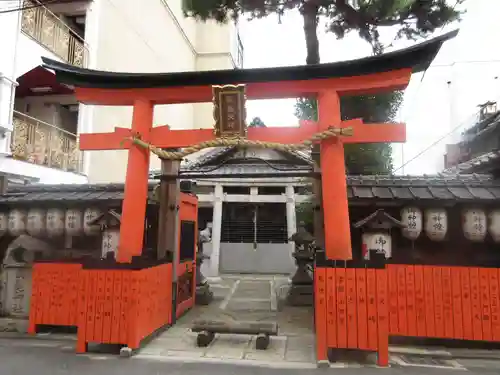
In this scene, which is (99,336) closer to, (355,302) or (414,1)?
(355,302)

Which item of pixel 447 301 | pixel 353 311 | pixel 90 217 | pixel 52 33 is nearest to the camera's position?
pixel 353 311

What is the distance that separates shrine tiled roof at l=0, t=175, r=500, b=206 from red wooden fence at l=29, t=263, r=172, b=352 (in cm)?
203

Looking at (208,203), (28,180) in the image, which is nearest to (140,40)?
(208,203)

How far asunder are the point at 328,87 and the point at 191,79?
2460mm

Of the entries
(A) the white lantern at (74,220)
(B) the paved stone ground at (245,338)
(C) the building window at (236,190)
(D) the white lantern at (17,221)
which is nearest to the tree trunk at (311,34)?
(B) the paved stone ground at (245,338)

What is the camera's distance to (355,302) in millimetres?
5551

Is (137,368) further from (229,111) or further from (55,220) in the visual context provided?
(55,220)

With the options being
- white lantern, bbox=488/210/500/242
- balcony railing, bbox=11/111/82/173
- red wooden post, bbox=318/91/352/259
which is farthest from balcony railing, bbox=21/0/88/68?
white lantern, bbox=488/210/500/242

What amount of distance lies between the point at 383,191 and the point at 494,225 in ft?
6.78

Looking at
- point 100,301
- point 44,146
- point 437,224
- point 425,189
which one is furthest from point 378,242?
point 44,146

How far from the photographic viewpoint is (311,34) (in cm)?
955

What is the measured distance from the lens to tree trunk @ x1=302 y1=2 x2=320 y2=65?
31.2 ft

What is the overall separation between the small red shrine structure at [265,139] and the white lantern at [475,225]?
2490 millimetres

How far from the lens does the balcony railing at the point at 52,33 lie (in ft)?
36.5
